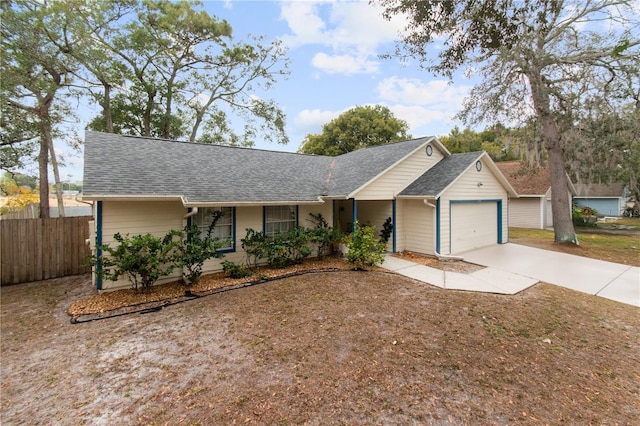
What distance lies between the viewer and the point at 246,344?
14.9 ft

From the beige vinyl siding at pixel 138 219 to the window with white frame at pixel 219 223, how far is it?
1.55 ft

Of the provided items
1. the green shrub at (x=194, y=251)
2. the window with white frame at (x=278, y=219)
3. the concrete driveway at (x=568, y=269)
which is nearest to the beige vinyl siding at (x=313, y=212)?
the window with white frame at (x=278, y=219)

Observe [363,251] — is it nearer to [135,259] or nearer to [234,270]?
[234,270]

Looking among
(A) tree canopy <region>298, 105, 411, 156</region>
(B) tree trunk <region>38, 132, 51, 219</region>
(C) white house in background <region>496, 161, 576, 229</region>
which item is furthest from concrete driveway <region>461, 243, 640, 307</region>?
(A) tree canopy <region>298, 105, 411, 156</region>

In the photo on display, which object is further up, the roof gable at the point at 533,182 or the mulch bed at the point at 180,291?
the roof gable at the point at 533,182

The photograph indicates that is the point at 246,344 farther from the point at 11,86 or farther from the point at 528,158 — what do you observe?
the point at 528,158

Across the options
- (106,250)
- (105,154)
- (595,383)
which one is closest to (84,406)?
Answer: (106,250)

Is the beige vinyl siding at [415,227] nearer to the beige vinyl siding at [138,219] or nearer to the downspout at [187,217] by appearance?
the downspout at [187,217]

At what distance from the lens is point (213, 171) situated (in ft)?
30.8

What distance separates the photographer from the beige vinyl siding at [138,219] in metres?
6.91

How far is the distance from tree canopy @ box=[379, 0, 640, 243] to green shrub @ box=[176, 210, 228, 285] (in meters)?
6.98

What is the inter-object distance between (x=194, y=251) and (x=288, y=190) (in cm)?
388

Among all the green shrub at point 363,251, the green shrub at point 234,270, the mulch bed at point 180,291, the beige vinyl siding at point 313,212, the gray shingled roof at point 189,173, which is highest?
the gray shingled roof at point 189,173

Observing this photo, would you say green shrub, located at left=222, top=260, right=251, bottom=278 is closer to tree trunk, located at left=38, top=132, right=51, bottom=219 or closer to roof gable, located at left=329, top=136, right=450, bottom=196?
roof gable, located at left=329, top=136, right=450, bottom=196
